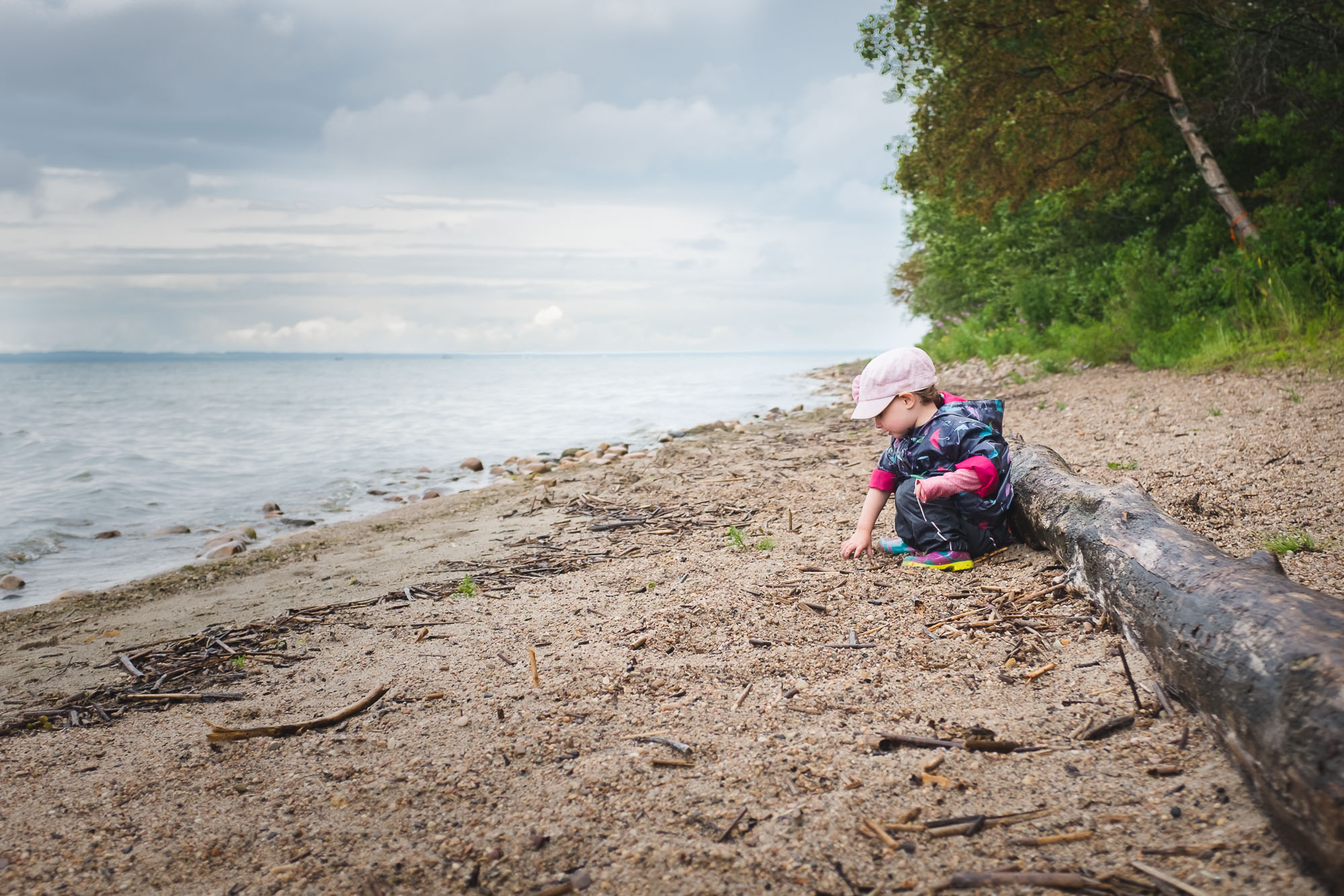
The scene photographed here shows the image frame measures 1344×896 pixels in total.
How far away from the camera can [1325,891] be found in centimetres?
166

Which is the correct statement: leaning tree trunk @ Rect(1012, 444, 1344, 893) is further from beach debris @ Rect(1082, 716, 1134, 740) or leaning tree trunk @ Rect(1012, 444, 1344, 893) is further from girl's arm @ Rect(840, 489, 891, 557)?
girl's arm @ Rect(840, 489, 891, 557)

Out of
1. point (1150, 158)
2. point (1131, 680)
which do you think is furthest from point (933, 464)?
point (1150, 158)

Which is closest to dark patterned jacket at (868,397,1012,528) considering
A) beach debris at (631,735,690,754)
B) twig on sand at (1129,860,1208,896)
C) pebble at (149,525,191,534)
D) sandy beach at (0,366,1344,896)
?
sandy beach at (0,366,1344,896)

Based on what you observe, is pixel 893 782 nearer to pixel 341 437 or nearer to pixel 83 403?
pixel 341 437

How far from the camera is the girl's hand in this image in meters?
4.57

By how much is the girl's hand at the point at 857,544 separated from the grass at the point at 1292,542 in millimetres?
1970

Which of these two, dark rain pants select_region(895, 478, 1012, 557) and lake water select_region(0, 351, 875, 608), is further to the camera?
lake water select_region(0, 351, 875, 608)

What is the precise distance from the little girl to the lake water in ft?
23.9

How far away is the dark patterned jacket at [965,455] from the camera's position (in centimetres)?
417

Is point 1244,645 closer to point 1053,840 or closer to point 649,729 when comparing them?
point 1053,840

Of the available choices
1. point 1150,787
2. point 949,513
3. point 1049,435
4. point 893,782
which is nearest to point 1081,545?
point 949,513

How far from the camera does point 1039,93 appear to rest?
44.4 feet

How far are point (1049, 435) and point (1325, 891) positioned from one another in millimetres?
7681

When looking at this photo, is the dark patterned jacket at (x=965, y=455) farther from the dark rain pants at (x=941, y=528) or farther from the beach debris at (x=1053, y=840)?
the beach debris at (x=1053, y=840)
